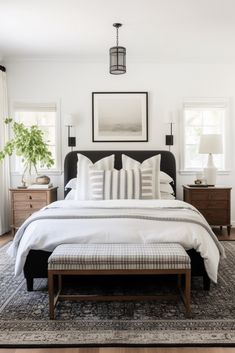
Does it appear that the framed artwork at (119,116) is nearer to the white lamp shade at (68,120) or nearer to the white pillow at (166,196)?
the white lamp shade at (68,120)

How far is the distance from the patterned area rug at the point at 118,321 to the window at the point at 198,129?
2857 mm

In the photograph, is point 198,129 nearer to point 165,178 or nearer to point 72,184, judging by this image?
point 165,178

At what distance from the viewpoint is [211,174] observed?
17.5ft

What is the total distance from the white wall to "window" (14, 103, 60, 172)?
125 millimetres

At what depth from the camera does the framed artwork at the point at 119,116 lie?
18.4 ft

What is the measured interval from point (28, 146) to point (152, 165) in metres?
1.80

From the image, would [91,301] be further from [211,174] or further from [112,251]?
[211,174]

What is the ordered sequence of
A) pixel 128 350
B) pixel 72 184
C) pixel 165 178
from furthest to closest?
pixel 165 178, pixel 72 184, pixel 128 350

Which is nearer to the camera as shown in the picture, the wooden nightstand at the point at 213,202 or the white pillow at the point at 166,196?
the white pillow at the point at 166,196

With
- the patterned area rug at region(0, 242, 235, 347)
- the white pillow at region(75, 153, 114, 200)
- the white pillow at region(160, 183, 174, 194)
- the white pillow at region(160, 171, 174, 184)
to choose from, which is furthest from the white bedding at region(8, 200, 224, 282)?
the white pillow at region(160, 171, 174, 184)

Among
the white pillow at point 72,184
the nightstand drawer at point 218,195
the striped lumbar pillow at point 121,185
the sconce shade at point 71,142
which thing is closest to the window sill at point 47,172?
the sconce shade at point 71,142

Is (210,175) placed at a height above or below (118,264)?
above

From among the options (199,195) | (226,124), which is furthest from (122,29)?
(199,195)

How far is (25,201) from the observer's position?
5168 millimetres
